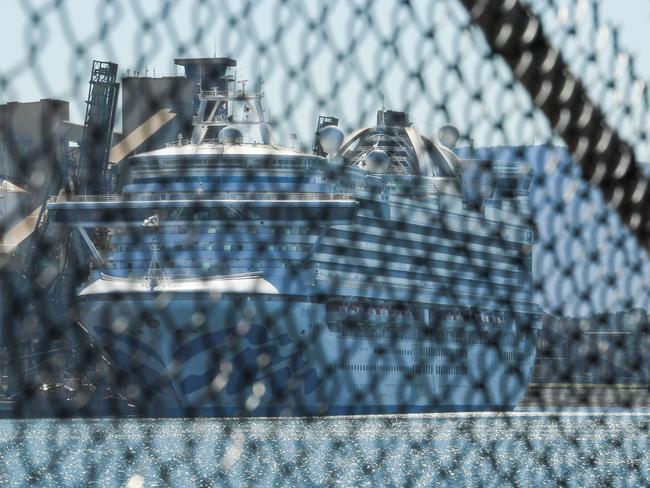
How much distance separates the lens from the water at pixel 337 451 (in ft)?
15.3

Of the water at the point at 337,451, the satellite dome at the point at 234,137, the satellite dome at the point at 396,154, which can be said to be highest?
the satellite dome at the point at 396,154

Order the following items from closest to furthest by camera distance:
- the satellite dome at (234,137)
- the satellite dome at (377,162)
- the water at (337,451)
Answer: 1. the water at (337,451)
2. the satellite dome at (234,137)
3. the satellite dome at (377,162)

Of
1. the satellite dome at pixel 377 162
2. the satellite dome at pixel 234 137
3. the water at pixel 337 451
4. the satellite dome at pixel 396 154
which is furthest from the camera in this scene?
the satellite dome at pixel 377 162

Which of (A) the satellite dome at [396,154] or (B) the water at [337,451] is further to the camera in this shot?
(A) the satellite dome at [396,154]

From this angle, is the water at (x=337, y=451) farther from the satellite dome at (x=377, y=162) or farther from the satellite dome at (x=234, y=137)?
the satellite dome at (x=377, y=162)

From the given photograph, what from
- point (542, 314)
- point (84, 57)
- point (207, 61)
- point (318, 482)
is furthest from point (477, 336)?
point (318, 482)

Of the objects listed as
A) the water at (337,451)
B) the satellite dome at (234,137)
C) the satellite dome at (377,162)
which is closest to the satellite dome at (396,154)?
the satellite dome at (377,162)

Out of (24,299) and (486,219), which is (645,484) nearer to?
(486,219)

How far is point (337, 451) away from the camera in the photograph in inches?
193

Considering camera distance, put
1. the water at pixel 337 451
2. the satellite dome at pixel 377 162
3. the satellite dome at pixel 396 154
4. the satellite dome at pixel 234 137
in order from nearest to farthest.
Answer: the water at pixel 337 451 < the satellite dome at pixel 234 137 < the satellite dome at pixel 396 154 < the satellite dome at pixel 377 162

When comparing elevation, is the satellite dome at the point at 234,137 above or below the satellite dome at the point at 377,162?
below

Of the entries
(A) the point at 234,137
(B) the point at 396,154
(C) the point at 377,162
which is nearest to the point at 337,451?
(A) the point at 234,137

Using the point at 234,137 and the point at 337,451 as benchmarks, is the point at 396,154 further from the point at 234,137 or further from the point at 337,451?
the point at 337,451

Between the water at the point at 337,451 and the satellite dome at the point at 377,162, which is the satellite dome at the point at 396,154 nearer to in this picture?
the satellite dome at the point at 377,162
